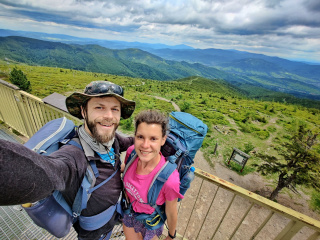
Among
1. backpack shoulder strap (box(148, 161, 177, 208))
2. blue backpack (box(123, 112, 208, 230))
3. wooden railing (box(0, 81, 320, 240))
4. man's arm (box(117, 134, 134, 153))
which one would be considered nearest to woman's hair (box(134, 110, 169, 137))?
blue backpack (box(123, 112, 208, 230))

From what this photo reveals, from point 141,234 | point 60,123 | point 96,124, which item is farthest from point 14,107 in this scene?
point 141,234

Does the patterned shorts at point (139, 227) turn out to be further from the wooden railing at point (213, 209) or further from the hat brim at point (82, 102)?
the hat brim at point (82, 102)

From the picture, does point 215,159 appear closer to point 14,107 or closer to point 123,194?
point 123,194

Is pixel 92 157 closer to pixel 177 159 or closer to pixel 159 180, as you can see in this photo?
pixel 159 180

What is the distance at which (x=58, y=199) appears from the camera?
4.27 ft

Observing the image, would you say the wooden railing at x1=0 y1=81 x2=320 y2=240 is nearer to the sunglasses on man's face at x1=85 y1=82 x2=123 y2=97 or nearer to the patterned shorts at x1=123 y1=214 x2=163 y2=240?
the patterned shorts at x1=123 y1=214 x2=163 y2=240

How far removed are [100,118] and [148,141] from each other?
1.88ft

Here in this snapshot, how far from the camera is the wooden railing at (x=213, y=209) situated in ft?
5.26

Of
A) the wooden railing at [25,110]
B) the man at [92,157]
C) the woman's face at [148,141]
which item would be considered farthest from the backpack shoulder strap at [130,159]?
the wooden railing at [25,110]

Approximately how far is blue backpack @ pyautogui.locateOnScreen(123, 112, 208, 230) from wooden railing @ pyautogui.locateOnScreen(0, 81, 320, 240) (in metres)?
0.25

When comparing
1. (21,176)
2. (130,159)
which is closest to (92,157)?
(130,159)

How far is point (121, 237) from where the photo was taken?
2705 millimetres

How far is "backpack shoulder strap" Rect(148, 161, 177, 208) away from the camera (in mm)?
1604

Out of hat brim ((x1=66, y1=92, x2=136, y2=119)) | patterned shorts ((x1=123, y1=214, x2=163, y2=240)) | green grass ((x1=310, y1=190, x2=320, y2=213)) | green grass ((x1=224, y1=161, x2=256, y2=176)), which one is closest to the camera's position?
hat brim ((x1=66, y1=92, x2=136, y2=119))
